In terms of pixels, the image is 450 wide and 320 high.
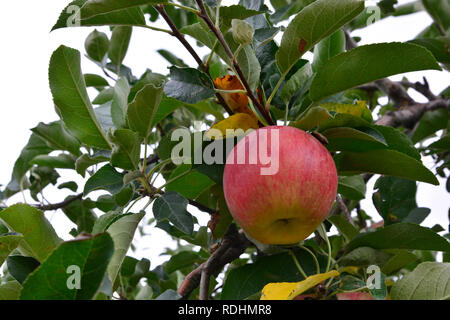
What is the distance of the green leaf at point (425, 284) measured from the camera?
2.73 feet

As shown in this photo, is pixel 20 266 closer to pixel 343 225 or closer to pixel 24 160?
pixel 343 225

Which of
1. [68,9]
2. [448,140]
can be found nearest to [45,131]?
[68,9]

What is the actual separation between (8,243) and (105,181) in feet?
0.81

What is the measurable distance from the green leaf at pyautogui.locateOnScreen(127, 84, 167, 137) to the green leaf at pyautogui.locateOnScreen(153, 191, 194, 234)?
15 centimetres

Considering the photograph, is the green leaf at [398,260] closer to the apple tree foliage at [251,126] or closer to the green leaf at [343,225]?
the apple tree foliage at [251,126]

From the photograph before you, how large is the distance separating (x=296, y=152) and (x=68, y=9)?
490 millimetres

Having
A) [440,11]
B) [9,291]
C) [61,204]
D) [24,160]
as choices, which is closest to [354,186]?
[440,11]

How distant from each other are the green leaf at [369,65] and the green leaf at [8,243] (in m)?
0.59

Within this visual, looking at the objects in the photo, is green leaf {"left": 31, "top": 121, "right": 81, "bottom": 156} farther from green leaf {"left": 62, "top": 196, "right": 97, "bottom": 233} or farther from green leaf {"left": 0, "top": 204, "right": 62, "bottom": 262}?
green leaf {"left": 0, "top": 204, "right": 62, "bottom": 262}

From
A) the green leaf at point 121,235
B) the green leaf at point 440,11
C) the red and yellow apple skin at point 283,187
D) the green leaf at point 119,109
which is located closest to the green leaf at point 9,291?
the green leaf at point 121,235

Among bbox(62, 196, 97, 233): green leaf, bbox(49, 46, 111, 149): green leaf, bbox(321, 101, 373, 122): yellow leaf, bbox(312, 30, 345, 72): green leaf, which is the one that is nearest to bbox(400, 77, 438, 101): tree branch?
bbox(312, 30, 345, 72): green leaf

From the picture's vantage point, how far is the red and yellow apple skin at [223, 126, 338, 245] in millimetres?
757

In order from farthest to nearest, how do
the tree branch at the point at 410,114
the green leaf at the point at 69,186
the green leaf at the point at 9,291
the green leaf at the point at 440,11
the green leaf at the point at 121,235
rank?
1. the green leaf at the point at 69,186
2. the green leaf at the point at 440,11
3. the tree branch at the point at 410,114
4. the green leaf at the point at 121,235
5. the green leaf at the point at 9,291

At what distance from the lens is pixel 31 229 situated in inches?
30.6
